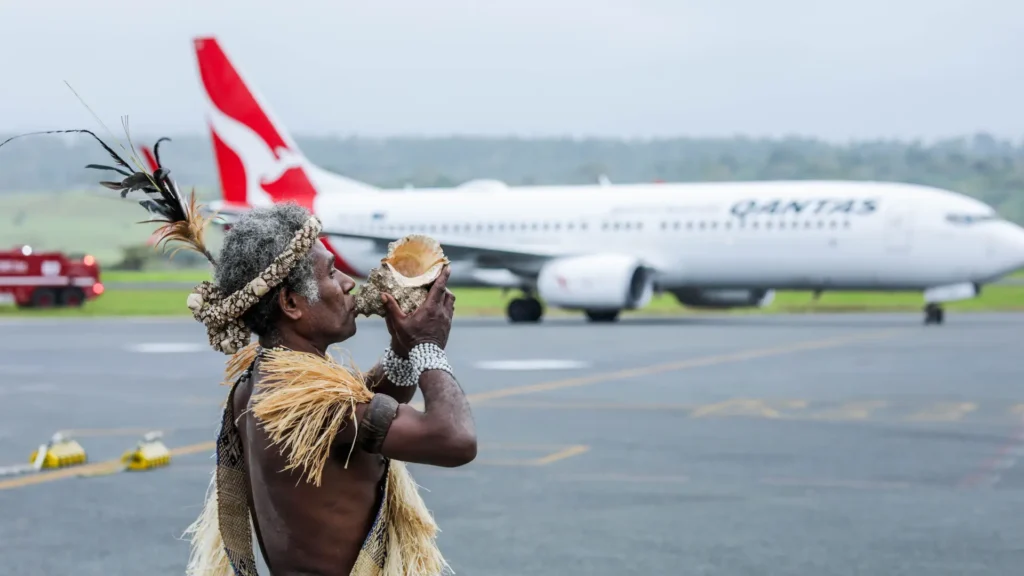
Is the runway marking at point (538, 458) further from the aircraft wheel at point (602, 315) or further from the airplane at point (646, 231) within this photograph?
the aircraft wheel at point (602, 315)

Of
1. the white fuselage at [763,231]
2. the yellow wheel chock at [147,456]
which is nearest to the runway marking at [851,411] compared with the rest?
the yellow wheel chock at [147,456]

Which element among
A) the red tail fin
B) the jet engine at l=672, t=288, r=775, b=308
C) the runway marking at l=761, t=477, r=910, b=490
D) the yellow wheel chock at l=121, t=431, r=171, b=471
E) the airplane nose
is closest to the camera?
the runway marking at l=761, t=477, r=910, b=490

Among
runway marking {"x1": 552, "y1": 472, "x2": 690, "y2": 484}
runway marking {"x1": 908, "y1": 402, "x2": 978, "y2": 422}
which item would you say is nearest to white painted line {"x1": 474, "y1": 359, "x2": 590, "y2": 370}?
runway marking {"x1": 908, "y1": 402, "x2": 978, "y2": 422}

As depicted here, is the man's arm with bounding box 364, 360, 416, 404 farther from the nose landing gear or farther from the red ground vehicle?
the red ground vehicle

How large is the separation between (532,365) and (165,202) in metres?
15.7

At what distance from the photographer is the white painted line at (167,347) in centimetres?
2330

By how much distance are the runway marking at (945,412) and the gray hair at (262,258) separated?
10.1 metres

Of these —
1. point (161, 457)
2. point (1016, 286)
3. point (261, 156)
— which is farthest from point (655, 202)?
point (1016, 286)

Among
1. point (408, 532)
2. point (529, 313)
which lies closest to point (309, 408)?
point (408, 532)

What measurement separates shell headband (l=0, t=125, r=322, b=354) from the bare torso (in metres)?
0.12

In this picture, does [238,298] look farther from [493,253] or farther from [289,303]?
[493,253]

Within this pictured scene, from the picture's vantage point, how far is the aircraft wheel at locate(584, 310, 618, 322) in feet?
108

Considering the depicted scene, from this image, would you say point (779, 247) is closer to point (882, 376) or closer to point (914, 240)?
point (914, 240)

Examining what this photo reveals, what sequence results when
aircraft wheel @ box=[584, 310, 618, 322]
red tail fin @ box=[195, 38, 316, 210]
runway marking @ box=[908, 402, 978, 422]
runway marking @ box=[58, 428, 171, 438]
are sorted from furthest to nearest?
red tail fin @ box=[195, 38, 316, 210] → aircraft wheel @ box=[584, 310, 618, 322] → runway marking @ box=[908, 402, 978, 422] → runway marking @ box=[58, 428, 171, 438]
